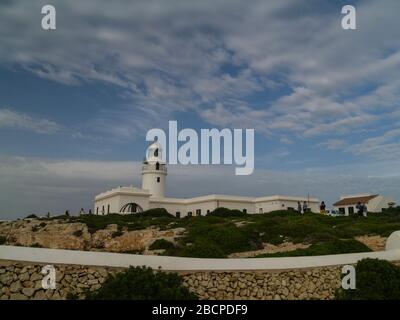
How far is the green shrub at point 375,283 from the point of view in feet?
33.9

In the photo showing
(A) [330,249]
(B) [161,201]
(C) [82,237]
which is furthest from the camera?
(B) [161,201]

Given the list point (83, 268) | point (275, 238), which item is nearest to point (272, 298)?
point (83, 268)

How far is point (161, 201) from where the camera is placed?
151 feet

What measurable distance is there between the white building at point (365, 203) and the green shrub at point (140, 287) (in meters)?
43.5

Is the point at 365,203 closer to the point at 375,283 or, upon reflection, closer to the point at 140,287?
the point at 375,283

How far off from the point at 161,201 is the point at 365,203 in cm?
2403

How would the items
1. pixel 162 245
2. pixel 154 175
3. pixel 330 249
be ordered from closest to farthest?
pixel 330 249 → pixel 162 245 → pixel 154 175

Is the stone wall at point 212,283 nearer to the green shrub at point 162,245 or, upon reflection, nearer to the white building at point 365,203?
the green shrub at point 162,245

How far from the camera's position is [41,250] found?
347 inches

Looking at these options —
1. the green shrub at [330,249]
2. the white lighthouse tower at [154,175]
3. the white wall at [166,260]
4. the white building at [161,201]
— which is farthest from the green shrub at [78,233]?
the white lighthouse tower at [154,175]

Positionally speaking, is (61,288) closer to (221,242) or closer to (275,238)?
(221,242)

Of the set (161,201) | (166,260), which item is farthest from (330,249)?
(161,201)

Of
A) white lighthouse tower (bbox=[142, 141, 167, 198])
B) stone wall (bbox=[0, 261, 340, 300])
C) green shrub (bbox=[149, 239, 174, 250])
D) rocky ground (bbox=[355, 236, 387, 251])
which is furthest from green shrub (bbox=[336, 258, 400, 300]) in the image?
white lighthouse tower (bbox=[142, 141, 167, 198])
